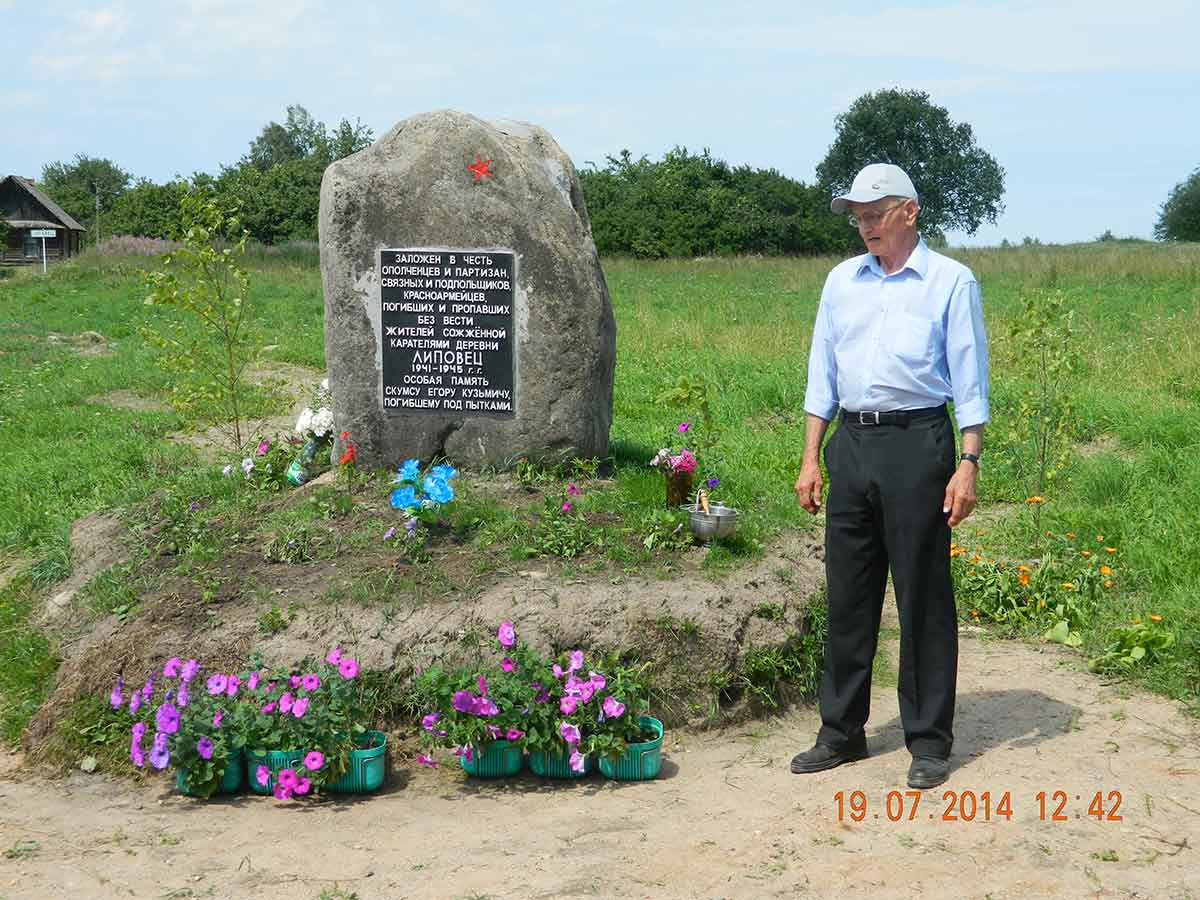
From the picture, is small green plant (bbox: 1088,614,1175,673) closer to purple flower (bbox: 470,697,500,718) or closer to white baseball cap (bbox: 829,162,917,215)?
white baseball cap (bbox: 829,162,917,215)

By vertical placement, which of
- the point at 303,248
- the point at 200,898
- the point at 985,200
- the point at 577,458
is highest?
the point at 985,200

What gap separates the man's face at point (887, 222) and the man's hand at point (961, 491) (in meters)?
0.78

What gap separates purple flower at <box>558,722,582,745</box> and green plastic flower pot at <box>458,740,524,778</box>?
191 mm

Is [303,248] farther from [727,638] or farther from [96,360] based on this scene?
[727,638]

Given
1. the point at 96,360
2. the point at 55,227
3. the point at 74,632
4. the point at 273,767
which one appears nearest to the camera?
the point at 273,767

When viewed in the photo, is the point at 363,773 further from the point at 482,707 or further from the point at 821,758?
the point at 821,758

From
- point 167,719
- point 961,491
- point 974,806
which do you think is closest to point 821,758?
point 974,806

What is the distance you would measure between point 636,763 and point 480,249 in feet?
10.4

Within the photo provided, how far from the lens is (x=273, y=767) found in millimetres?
4449

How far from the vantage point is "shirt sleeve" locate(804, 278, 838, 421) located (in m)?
4.40

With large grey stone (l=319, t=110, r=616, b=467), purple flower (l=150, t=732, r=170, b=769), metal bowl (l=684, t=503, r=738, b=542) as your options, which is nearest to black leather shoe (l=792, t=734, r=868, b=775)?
metal bowl (l=684, t=503, r=738, b=542)

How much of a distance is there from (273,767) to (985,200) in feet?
216

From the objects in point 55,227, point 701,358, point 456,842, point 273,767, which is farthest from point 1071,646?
point 55,227

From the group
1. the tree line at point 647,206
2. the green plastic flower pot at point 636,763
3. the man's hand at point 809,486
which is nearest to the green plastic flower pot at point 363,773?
the green plastic flower pot at point 636,763
